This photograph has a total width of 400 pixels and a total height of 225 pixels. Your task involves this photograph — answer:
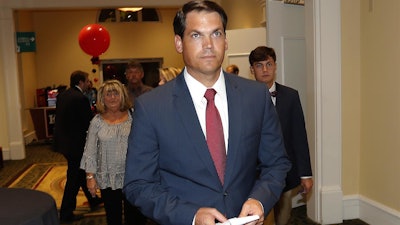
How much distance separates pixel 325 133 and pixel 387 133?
0.55 metres

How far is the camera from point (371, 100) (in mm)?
4141

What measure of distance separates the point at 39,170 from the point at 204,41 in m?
6.86

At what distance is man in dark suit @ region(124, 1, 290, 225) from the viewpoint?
5.02 ft

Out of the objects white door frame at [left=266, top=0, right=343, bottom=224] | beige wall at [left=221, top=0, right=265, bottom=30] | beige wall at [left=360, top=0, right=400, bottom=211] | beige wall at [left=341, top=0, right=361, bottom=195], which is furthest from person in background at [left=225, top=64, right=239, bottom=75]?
beige wall at [left=360, top=0, right=400, bottom=211]

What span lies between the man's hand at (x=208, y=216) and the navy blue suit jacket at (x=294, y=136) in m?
1.83

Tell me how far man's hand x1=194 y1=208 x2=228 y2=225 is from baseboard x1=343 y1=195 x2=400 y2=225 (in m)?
2.93

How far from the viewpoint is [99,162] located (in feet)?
12.4

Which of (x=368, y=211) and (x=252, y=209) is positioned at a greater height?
(x=252, y=209)

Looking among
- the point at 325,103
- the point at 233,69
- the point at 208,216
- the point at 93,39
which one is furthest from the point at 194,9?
the point at 93,39

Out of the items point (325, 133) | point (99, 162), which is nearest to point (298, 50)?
point (325, 133)

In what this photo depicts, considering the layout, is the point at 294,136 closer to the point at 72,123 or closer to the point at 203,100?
the point at 203,100

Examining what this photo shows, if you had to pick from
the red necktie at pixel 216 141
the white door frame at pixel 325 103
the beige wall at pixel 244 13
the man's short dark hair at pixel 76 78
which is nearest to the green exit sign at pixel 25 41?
the beige wall at pixel 244 13

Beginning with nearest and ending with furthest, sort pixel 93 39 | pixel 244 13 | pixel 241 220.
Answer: pixel 241 220 → pixel 244 13 → pixel 93 39

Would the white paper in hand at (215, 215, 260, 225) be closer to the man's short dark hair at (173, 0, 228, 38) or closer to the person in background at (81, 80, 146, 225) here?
the man's short dark hair at (173, 0, 228, 38)
